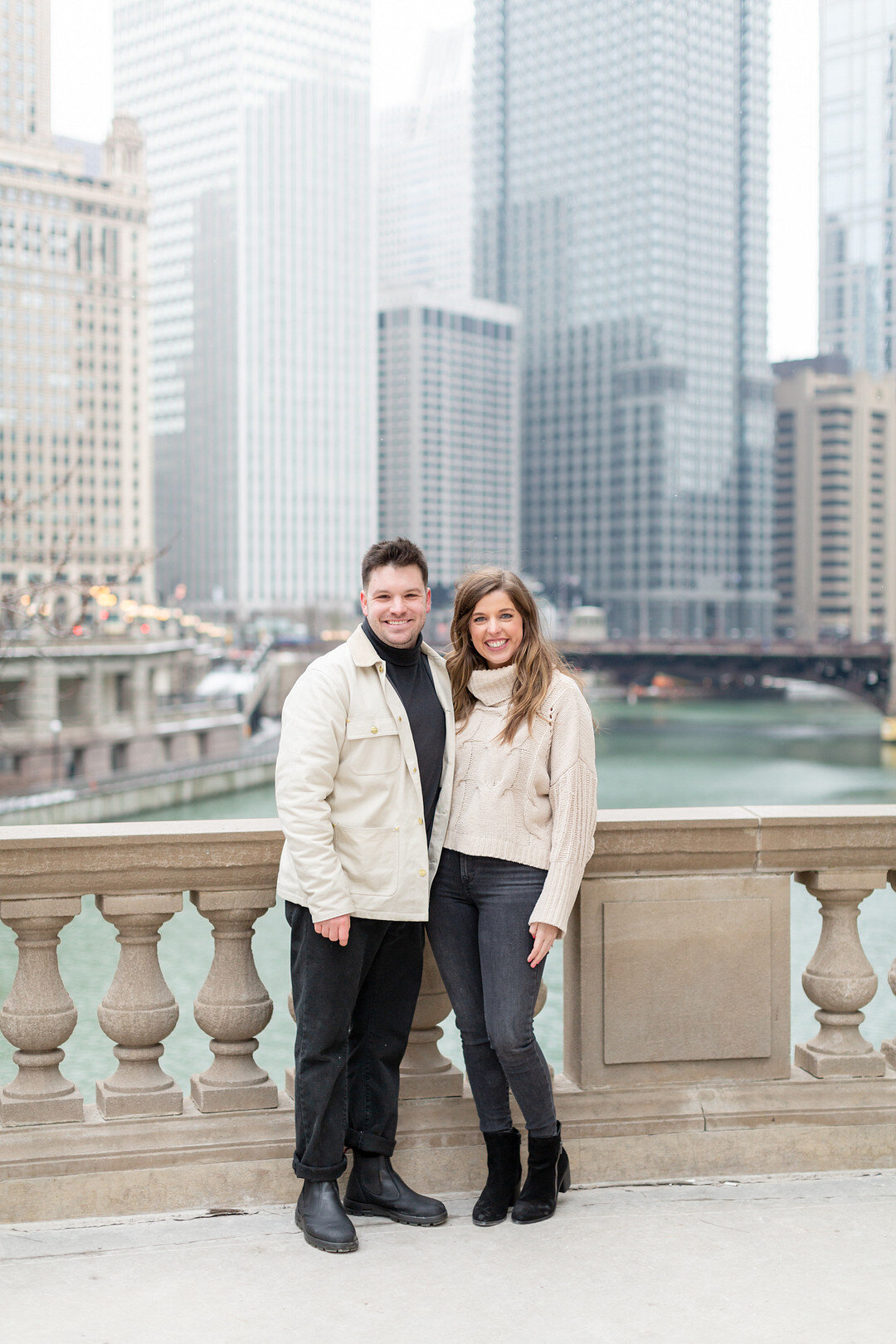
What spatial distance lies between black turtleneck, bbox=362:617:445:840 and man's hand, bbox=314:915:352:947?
0.36m

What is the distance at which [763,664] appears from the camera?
80.2 m

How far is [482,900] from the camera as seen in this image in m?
3.67

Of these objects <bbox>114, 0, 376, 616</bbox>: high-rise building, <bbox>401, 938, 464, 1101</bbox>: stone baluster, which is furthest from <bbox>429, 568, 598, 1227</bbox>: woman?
<bbox>114, 0, 376, 616</bbox>: high-rise building

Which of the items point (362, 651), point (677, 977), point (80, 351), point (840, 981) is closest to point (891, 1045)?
point (840, 981)

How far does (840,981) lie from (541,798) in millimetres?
1164

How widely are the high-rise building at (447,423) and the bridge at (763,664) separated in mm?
67370

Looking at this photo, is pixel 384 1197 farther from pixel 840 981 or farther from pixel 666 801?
pixel 666 801

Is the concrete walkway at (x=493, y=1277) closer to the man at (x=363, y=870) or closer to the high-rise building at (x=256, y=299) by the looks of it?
the man at (x=363, y=870)

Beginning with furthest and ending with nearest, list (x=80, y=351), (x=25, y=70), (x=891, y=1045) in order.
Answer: (x=80, y=351) → (x=25, y=70) → (x=891, y=1045)

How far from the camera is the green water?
19.4 meters

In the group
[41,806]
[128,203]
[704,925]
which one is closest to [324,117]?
[128,203]

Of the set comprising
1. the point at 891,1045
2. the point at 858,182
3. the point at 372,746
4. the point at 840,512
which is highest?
the point at 858,182

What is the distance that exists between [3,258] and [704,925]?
420ft

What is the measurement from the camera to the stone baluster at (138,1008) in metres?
3.72
